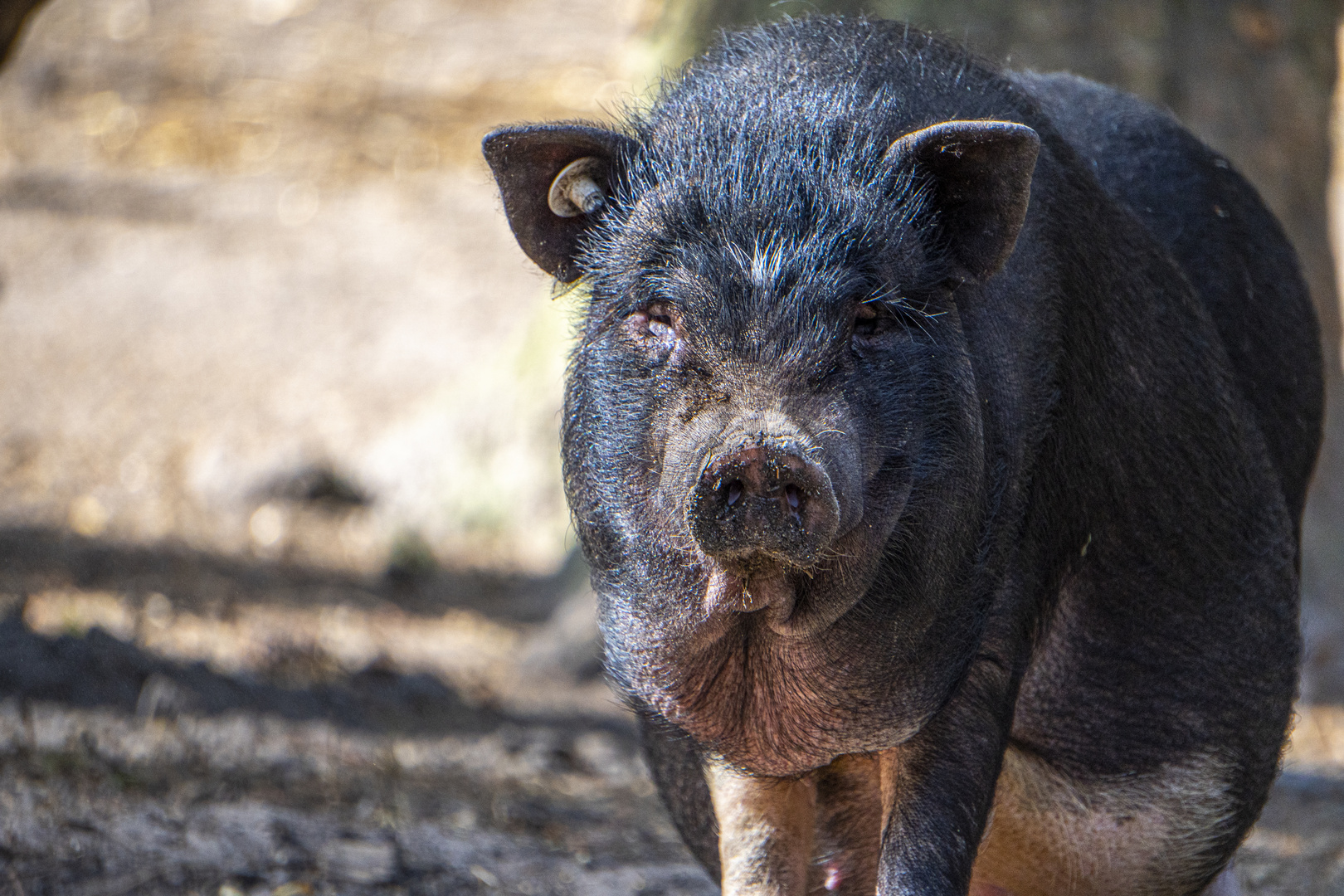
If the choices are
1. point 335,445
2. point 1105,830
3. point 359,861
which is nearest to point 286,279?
point 335,445

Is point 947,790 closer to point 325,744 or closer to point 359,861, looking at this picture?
point 359,861

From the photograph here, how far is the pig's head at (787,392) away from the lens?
2338 millimetres

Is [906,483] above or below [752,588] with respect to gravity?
above

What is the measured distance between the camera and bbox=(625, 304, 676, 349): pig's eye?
97.1 inches

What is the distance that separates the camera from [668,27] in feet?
22.4

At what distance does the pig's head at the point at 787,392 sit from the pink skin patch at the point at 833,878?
2.14 ft

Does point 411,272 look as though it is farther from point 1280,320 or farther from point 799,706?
point 799,706

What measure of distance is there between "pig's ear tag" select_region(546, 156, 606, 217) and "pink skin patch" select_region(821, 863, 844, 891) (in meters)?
1.60

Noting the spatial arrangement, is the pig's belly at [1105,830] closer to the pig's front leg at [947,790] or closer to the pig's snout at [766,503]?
the pig's front leg at [947,790]

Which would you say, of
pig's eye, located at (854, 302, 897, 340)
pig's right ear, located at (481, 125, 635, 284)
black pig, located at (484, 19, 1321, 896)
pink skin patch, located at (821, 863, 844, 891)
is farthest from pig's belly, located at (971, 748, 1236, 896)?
pig's right ear, located at (481, 125, 635, 284)

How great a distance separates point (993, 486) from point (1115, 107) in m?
1.60

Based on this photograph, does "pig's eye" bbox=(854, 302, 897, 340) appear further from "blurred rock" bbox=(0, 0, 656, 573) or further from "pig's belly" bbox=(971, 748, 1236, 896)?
"blurred rock" bbox=(0, 0, 656, 573)

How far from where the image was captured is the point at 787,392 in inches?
88.7

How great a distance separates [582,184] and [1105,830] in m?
1.88
